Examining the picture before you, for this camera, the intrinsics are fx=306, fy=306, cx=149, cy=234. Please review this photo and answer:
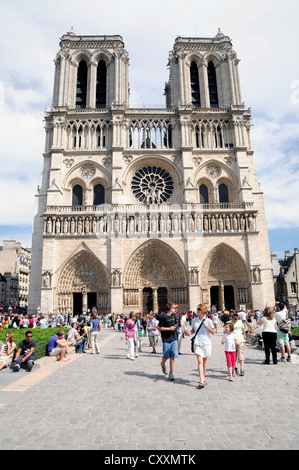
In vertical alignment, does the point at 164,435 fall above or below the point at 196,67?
below

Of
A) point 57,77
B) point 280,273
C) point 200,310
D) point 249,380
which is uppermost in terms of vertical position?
point 57,77

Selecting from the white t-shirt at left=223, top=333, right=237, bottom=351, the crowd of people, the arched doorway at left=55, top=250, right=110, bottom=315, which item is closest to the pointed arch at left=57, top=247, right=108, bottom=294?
the arched doorway at left=55, top=250, right=110, bottom=315

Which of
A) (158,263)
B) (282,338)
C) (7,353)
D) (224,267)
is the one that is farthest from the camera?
(158,263)

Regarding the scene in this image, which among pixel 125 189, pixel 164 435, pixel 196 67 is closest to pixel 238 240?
pixel 125 189

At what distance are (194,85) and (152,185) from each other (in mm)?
12432

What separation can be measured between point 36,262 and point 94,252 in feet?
17.7

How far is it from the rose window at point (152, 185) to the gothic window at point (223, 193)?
4615 mm

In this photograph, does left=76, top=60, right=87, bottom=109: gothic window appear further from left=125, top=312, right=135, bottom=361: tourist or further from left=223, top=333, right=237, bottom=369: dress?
left=223, top=333, right=237, bottom=369: dress

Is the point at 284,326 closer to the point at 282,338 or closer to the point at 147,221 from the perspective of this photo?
the point at 282,338

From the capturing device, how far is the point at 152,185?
28453mm

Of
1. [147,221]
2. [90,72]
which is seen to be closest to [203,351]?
[147,221]

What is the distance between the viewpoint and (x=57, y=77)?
2998 cm

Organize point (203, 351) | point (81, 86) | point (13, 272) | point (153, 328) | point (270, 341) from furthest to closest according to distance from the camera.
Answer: point (13, 272)
point (81, 86)
point (153, 328)
point (270, 341)
point (203, 351)
